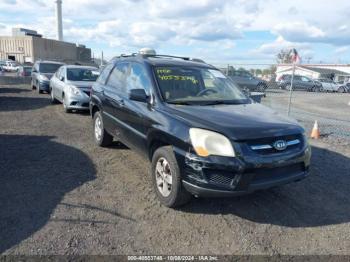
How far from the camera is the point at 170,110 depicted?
13.1 feet

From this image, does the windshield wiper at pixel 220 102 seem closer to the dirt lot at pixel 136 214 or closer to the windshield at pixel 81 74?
the dirt lot at pixel 136 214

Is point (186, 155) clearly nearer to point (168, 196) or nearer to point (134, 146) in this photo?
point (168, 196)

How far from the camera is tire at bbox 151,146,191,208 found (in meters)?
3.68

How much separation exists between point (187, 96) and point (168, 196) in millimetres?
1475

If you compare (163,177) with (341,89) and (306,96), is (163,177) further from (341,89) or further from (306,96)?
(341,89)

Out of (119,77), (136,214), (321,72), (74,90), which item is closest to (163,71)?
(119,77)

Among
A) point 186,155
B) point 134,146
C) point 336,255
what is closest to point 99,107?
point 134,146

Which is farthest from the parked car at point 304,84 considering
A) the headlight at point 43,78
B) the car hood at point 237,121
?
the car hood at point 237,121

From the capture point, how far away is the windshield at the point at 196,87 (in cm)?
443

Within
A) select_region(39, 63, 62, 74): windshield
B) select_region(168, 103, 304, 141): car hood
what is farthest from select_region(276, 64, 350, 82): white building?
select_region(168, 103, 304, 141): car hood

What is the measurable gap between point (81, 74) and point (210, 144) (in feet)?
28.6

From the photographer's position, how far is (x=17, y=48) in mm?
57719

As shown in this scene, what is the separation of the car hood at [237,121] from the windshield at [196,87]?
0.30 metres

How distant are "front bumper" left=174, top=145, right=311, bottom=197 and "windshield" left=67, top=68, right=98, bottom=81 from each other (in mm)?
8206
